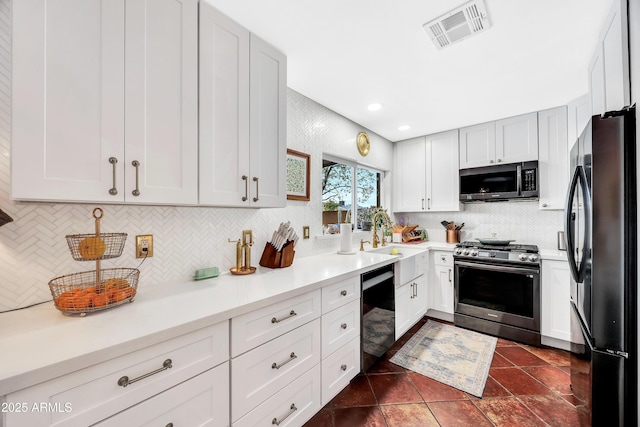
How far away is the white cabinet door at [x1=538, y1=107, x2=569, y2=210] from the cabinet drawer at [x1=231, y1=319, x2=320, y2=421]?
3.02 metres

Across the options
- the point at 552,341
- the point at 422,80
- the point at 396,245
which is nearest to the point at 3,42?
the point at 422,80

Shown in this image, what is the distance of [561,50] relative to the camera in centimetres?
184

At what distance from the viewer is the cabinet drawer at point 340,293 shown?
168cm

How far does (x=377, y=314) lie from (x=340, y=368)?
560 mm

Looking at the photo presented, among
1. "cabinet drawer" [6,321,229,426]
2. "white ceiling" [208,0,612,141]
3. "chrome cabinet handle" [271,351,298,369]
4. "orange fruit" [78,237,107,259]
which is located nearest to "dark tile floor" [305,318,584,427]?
"chrome cabinet handle" [271,351,298,369]

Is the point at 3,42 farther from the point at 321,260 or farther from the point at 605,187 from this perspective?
the point at 605,187

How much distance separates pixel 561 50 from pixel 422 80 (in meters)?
0.92

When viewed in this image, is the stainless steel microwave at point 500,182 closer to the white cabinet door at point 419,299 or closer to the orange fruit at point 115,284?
the white cabinet door at point 419,299

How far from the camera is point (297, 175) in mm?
2449

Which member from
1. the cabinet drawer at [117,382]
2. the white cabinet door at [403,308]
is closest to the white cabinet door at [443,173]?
the white cabinet door at [403,308]

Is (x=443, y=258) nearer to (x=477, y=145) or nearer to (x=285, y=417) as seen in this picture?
(x=477, y=145)

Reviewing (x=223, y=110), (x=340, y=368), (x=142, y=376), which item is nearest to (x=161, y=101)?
(x=223, y=110)

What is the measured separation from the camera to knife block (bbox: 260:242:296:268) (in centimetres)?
199

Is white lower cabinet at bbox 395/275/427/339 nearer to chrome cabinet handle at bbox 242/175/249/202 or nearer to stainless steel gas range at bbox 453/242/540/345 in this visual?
stainless steel gas range at bbox 453/242/540/345
